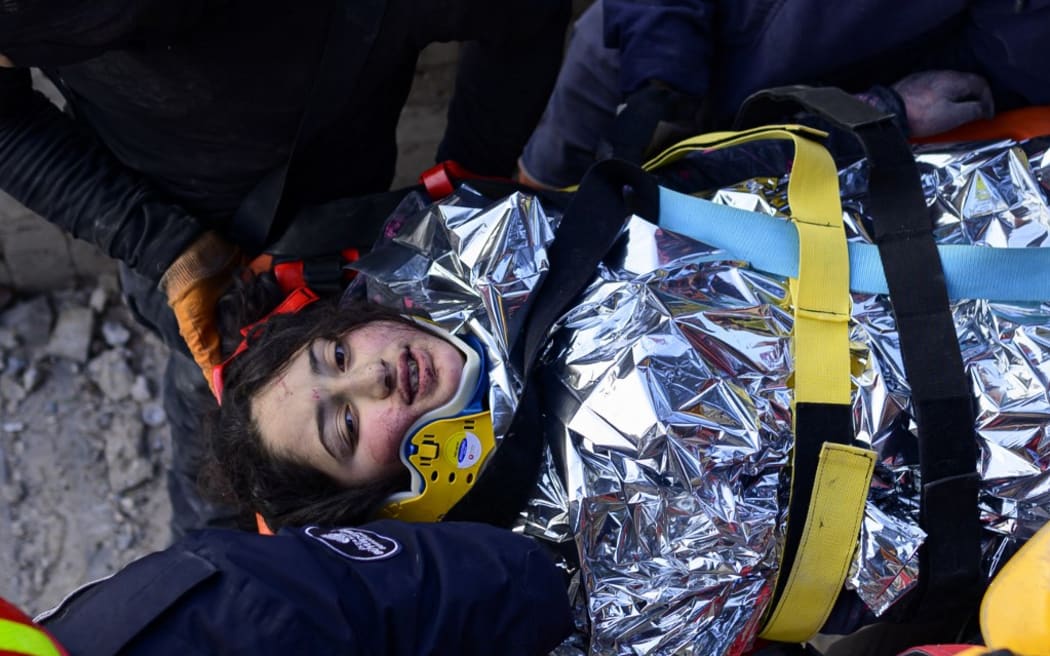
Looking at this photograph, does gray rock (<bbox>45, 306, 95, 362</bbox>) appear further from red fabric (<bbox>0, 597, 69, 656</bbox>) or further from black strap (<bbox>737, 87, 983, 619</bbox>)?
black strap (<bbox>737, 87, 983, 619</bbox>)

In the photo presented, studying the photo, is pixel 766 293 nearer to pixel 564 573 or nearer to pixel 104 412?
pixel 564 573

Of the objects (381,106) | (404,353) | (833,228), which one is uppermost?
(381,106)

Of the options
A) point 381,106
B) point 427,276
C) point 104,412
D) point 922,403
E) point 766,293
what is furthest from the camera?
point 104,412

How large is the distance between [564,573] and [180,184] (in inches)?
37.2

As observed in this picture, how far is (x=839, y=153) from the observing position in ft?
5.18

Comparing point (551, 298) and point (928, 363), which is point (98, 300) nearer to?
point (551, 298)

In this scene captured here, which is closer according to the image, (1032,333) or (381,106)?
(1032,333)

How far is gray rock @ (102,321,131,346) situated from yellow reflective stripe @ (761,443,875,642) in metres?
1.98

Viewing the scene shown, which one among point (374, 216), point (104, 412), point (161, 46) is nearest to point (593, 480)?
point (374, 216)

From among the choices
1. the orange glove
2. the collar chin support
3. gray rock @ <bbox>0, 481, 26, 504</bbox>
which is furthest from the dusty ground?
the collar chin support

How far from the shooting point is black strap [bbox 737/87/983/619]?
1294 mm

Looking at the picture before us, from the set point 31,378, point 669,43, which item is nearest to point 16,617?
point 669,43

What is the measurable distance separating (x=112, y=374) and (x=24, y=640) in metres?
1.82

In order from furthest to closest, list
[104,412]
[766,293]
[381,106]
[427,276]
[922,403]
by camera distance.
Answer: [104,412]
[381,106]
[427,276]
[766,293]
[922,403]
